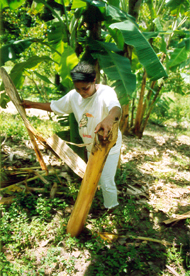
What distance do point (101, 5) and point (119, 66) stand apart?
2.74 feet

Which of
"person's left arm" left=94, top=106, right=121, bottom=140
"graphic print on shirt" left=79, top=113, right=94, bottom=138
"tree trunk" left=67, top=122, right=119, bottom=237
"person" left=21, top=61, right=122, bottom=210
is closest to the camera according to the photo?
"person's left arm" left=94, top=106, right=121, bottom=140

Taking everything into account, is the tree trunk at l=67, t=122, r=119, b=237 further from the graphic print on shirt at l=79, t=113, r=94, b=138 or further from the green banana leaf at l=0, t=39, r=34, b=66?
the green banana leaf at l=0, t=39, r=34, b=66

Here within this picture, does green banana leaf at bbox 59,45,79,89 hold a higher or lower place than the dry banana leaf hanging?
higher

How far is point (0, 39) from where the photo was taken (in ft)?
17.2

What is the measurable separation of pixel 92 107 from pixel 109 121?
1.73 ft

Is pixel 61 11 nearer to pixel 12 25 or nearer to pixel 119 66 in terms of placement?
pixel 119 66

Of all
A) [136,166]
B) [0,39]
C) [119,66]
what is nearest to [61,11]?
[119,66]

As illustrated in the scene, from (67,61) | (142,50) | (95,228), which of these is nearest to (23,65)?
(67,61)

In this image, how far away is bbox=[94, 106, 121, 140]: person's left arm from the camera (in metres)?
1.76

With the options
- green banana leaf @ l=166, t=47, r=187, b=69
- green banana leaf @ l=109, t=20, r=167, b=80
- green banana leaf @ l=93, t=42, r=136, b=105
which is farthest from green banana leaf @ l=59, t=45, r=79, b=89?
green banana leaf @ l=166, t=47, r=187, b=69

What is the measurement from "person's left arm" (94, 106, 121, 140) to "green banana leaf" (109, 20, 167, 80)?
4.05ft

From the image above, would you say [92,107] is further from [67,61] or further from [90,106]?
[67,61]

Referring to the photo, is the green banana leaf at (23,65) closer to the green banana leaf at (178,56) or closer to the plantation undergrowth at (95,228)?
the plantation undergrowth at (95,228)

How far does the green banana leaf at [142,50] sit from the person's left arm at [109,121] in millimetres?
1236
